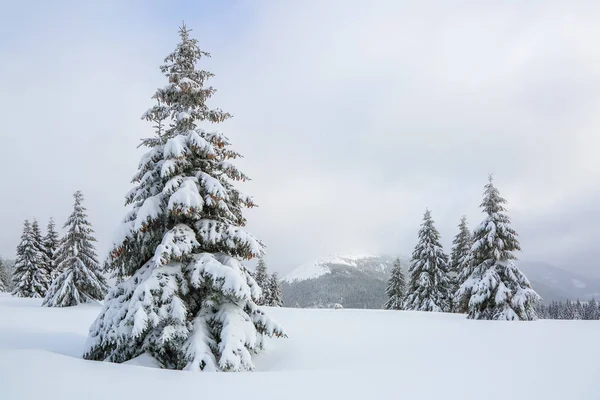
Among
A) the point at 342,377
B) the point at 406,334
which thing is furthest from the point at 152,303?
the point at 406,334

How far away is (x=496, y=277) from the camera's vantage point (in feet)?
64.8

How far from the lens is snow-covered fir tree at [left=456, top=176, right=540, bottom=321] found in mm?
19094

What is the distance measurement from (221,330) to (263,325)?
3.98ft

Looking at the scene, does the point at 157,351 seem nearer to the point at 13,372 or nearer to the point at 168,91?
the point at 13,372

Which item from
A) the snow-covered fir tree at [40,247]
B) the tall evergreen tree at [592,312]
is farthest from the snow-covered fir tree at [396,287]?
the tall evergreen tree at [592,312]

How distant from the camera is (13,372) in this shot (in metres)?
5.36

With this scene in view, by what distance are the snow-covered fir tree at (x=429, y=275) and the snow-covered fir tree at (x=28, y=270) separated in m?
37.5

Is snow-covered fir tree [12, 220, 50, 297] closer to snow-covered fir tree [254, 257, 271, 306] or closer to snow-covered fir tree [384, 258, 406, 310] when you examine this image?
snow-covered fir tree [254, 257, 271, 306]

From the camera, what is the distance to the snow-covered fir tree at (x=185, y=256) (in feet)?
25.0

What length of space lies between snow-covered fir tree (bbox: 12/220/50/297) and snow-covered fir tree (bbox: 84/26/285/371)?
34271mm

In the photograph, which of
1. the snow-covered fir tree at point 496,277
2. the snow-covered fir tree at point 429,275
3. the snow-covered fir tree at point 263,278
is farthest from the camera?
the snow-covered fir tree at point 263,278

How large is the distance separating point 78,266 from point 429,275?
95.1 feet

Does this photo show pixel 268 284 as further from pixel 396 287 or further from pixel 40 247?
pixel 40 247

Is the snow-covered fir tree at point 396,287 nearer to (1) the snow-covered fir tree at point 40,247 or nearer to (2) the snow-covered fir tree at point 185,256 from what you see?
(2) the snow-covered fir tree at point 185,256
